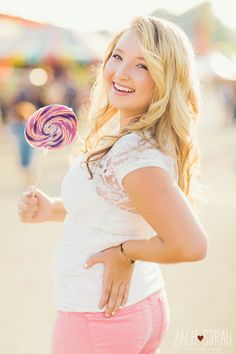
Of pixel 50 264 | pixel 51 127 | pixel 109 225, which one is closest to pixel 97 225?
pixel 109 225

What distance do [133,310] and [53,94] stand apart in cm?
2153

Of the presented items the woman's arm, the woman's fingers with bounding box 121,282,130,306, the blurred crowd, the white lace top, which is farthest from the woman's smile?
the blurred crowd

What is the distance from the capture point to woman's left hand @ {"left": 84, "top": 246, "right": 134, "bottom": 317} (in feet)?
6.72

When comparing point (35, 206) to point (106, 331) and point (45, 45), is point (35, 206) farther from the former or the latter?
point (45, 45)

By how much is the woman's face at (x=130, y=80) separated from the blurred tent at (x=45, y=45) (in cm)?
1991

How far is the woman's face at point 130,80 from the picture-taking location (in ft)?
6.86

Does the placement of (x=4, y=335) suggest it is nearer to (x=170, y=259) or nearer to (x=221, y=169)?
(x=170, y=259)

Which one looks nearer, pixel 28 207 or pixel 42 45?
pixel 28 207

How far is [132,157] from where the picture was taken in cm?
193

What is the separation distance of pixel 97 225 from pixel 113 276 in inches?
6.6

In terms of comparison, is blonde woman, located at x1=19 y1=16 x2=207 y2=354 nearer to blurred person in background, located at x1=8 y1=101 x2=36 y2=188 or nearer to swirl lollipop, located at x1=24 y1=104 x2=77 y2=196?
swirl lollipop, located at x1=24 y1=104 x2=77 y2=196

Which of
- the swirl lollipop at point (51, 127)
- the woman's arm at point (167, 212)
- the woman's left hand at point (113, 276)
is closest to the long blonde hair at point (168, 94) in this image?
the woman's arm at point (167, 212)

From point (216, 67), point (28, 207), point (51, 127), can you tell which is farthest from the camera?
point (216, 67)

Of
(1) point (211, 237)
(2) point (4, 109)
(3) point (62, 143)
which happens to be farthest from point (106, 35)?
(3) point (62, 143)
